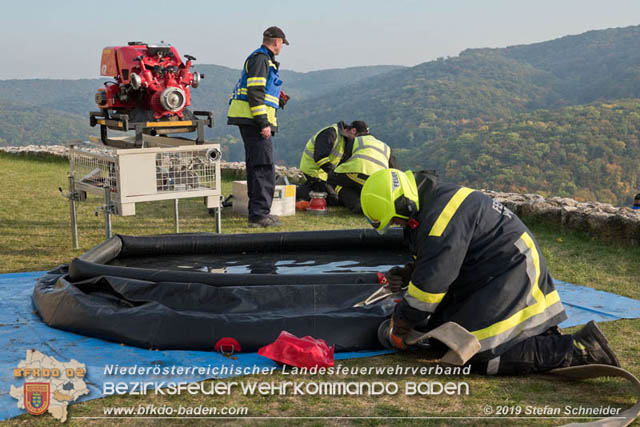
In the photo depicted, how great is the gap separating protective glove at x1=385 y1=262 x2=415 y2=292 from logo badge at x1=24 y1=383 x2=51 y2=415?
1.84 metres

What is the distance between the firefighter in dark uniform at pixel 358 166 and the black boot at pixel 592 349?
444cm

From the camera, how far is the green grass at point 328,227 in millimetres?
2699

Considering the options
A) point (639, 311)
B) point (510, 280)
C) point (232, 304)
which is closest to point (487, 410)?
point (510, 280)

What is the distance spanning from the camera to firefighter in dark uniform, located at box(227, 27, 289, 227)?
21.3 ft

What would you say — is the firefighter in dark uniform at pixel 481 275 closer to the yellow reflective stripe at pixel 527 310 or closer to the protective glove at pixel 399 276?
the yellow reflective stripe at pixel 527 310

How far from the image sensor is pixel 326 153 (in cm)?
796

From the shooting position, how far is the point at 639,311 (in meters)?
4.11

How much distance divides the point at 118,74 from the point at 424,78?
4428 cm

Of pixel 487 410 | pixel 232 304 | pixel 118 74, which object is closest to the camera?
pixel 487 410

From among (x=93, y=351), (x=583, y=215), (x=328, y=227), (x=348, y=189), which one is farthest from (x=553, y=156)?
(x=93, y=351)

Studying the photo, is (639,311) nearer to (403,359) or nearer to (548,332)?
(548,332)

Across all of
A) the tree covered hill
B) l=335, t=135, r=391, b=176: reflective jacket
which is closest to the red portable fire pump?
l=335, t=135, r=391, b=176: reflective jacket

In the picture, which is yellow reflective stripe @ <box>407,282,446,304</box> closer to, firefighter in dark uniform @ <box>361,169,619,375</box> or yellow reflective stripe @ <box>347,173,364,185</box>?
firefighter in dark uniform @ <box>361,169,619,375</box>

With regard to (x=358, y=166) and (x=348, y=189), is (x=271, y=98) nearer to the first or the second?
(x=358, y=166)
